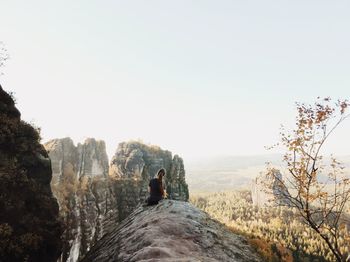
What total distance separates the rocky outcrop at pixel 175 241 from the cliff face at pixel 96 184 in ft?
200

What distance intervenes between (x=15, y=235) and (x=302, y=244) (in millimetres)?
171941

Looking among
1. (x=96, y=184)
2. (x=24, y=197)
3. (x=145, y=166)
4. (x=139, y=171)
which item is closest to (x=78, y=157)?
(x=96, y=184)

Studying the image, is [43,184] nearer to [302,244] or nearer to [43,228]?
[43,228]

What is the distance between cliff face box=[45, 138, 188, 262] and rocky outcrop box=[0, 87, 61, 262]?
45400 millimetres

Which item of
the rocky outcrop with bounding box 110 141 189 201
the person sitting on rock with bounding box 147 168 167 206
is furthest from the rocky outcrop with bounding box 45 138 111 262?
the person sitting on rock with bounding box 147 168 167 206

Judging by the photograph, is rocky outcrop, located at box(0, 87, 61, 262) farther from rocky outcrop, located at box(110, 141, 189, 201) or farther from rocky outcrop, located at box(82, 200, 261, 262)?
rocky outcrop, located at box(110, 141, 189, 201)

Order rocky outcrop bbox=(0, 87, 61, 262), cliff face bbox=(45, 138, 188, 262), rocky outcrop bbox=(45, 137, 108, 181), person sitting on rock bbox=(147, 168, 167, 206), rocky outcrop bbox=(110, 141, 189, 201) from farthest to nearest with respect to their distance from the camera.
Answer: rocky outcrop bbox=(110, 141, 189, 201) < rocky outcrop bbox=(45, 137, 108, 181) < cliff face bbox=(45, 138, 188, 262) < rocky outcrop bbox=(0, 87, 61, 262) < person sitting on rock bbox=(147, 168, 167, 206)

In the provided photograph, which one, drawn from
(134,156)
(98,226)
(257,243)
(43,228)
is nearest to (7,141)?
(43,228)

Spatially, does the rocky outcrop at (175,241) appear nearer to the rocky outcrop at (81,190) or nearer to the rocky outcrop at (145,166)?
the rocky outcrop at (81,190)

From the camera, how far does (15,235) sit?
59.5ft

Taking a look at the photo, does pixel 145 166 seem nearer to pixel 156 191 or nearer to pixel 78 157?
pixel 78 157

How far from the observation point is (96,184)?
304 ft

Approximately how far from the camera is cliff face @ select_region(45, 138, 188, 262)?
257 ft

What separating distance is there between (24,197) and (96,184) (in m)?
73.2
